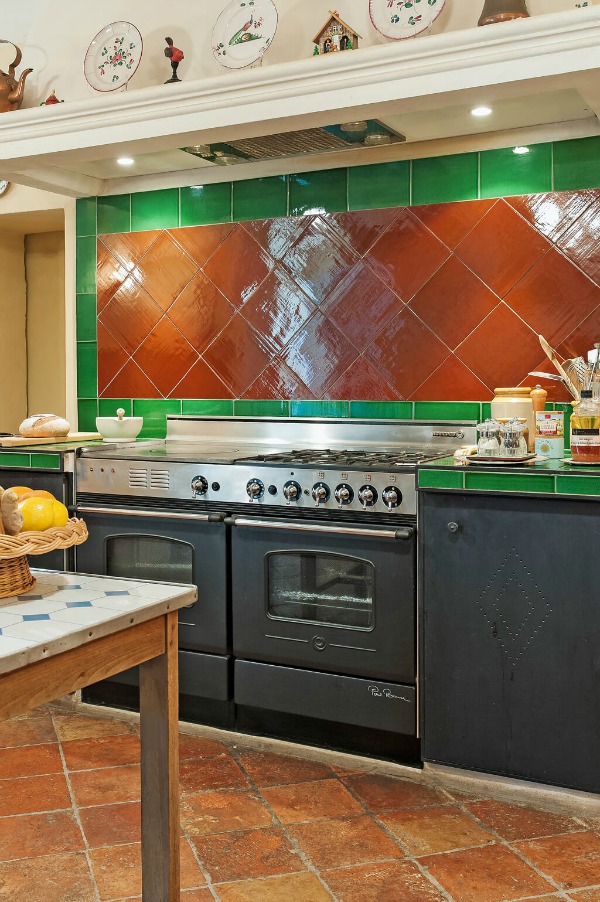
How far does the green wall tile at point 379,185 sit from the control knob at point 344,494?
1337 millimetres

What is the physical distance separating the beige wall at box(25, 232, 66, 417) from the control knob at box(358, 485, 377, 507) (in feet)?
9.10

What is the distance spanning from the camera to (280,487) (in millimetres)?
3152

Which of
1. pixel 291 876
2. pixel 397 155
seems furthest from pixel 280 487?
pixel 397 155

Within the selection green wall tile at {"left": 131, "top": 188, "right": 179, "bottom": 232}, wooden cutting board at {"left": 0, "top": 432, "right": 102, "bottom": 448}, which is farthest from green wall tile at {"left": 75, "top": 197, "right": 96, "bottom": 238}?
wooden cutting board at {"left": 0, "top": 432, "right": 102, "bottom": 448}

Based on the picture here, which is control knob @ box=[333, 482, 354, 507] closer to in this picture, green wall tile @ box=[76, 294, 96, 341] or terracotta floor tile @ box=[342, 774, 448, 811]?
terracotta floor tile @ box=[342, 774, 448, 811]

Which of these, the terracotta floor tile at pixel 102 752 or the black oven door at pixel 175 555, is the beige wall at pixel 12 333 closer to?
the black oven door at pixel 175 555

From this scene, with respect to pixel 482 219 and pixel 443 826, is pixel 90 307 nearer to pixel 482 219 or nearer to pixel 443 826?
pixel 482 219

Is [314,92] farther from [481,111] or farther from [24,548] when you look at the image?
[24,548]

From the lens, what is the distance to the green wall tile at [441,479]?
280cm

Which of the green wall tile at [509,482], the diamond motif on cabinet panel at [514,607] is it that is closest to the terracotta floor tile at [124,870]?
the diamond motif on cabinet panel at [514,607]

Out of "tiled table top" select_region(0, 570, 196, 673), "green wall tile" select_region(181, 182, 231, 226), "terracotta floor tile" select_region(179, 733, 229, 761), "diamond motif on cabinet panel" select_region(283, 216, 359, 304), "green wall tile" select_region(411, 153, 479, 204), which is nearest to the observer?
"tiled table top" select_region(0, 570, 196, 673)

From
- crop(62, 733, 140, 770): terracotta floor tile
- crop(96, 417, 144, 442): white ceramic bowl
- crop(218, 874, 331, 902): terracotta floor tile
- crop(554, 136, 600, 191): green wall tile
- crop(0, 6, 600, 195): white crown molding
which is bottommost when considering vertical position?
crop(218, 874, 331, 902): terracotta floor tile

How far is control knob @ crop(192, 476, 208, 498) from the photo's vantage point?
329 centimetres

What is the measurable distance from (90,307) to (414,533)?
7.48 feet
